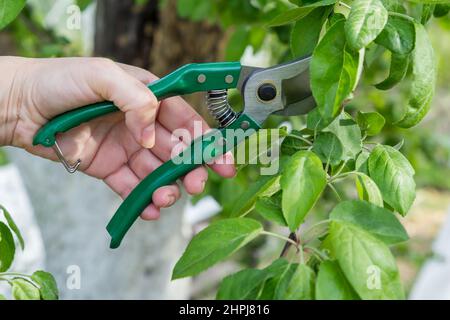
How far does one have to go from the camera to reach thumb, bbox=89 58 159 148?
0.98 m

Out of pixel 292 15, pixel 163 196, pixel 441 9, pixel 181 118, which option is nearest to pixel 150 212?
pixel 163 196

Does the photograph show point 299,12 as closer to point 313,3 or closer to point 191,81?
point 313,3

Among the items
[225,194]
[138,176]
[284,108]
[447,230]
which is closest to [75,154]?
[138,176]

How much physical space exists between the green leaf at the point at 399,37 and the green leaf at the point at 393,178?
13 cm

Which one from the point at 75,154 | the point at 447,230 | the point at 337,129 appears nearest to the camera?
the point at 337,129

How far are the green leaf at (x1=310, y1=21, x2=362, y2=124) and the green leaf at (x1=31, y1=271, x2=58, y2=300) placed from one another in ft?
1.39

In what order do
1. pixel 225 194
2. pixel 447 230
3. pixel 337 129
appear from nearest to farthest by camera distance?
pixel 337 129 → pixel 225 194 → pixel 447 230

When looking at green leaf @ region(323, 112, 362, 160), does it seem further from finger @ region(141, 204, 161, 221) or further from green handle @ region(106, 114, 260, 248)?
finger @ region(141, 204, 161, 221)

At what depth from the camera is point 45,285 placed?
36.1 inches

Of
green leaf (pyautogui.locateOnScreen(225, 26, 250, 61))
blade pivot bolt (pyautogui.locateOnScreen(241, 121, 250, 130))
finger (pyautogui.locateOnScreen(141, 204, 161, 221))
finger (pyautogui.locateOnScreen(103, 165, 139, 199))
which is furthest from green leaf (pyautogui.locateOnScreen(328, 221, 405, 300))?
green leaf (pyautogui.locateOnScreen(225, 26, 250, 61))

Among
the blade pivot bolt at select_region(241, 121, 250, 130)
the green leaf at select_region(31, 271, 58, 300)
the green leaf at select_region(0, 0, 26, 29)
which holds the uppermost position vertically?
the green leaf at select_region(0, 0, 26, 29)

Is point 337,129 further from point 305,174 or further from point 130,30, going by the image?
Result: point 130,30
